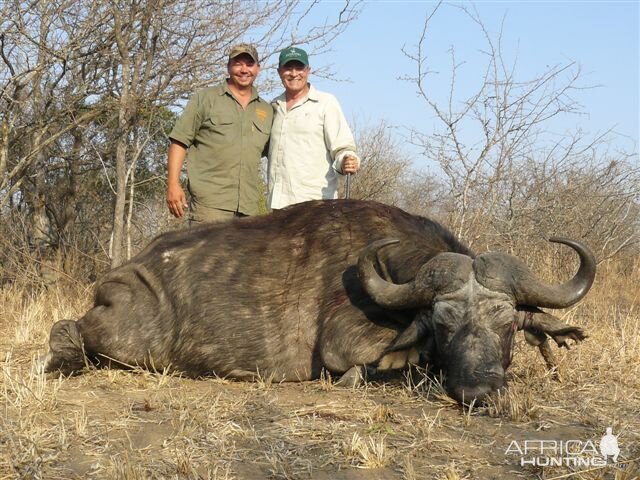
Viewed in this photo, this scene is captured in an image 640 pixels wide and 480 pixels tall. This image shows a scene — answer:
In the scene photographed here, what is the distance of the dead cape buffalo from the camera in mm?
4898

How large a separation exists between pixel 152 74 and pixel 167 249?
4334 millimetres

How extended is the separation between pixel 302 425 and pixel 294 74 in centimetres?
376

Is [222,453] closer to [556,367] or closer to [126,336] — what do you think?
[126,336]

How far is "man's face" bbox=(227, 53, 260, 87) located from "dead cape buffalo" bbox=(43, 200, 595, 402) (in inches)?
62.1

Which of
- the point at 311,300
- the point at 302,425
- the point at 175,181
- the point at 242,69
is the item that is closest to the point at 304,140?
the point at 242,69

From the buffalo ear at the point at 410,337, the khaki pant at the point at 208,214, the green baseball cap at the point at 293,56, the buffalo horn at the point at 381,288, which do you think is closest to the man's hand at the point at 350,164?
the green baseball cap at the point at 293,56

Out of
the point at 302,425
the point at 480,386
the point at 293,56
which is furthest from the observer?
the point at 293,56

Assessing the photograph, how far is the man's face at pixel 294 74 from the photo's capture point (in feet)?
22.6

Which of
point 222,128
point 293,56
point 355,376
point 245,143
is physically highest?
point 293,56

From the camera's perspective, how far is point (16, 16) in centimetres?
850

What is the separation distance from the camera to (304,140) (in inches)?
273

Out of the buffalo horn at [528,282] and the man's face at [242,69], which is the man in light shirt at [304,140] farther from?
the buffalo horn at [528,282]

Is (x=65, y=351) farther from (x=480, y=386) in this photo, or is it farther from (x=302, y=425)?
(x=480, y=386)

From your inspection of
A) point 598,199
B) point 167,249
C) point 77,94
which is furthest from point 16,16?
point 598,199
